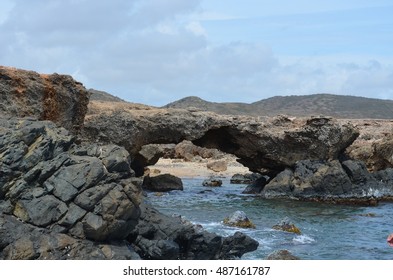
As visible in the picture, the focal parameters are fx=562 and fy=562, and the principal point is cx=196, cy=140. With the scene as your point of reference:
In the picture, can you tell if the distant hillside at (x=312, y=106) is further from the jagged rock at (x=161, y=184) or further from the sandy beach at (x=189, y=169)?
the jagged rock at (x=161, y=184)

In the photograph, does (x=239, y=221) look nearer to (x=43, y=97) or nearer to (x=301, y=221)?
(x=301, y=221)

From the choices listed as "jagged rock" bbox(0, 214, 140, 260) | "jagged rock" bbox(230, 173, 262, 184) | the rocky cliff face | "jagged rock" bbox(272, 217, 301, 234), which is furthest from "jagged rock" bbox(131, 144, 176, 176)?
"jagged rock" bbox(0, 214, 140, 260)

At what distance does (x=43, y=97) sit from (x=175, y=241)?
38.9 feet

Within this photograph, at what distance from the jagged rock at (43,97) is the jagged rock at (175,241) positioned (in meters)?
9.73

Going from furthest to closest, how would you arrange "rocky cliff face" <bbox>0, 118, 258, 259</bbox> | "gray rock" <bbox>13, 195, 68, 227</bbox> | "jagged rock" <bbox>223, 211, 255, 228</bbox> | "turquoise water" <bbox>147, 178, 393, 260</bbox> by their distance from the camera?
1. "jagged rock" <bbox>223, 211, 255, 228</bbox>
2. "turquoise water" <bbox>147, 178, 393, 260</bbox>
3. "gray rock" <bbox>13, 195, 68, 227</bbox>
4. "rocky cliff face" <bbox>0, 118, 258, 259</bbox>

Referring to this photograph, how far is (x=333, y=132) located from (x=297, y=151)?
253cm

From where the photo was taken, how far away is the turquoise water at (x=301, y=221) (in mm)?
18828

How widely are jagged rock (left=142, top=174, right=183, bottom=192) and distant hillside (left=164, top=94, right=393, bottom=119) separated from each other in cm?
10578

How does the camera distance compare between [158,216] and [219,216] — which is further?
[219,216]

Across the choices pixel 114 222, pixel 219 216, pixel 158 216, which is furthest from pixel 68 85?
pixel 114 222

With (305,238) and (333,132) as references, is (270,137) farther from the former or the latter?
(305,238)

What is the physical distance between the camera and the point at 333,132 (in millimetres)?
34969

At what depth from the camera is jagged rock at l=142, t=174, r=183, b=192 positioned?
3797 centimetres

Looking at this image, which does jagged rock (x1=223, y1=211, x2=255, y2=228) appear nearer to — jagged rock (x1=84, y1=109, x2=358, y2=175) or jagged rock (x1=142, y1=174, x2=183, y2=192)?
jagged rock (x1=84, y1=109, x2=358, y2=175)
